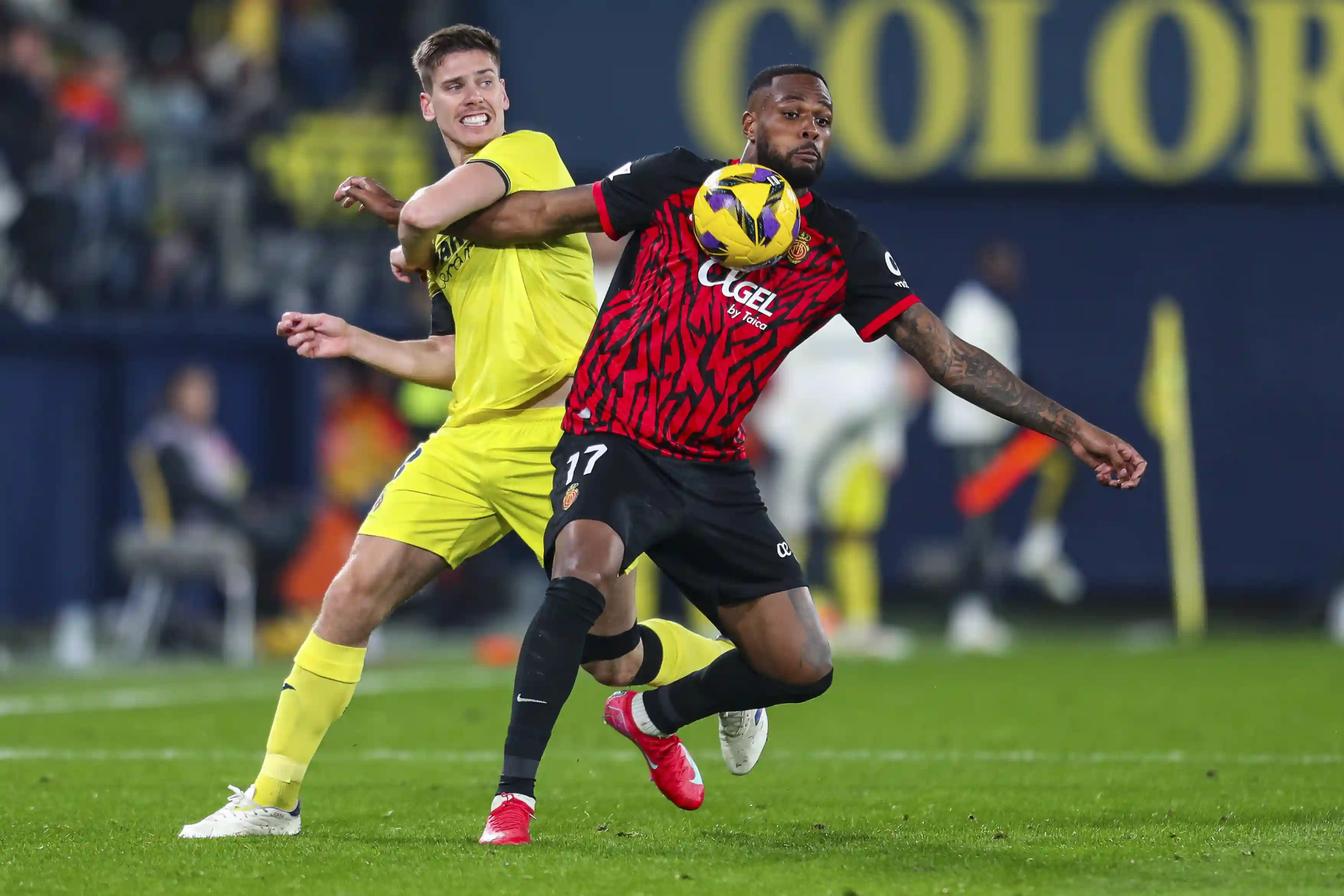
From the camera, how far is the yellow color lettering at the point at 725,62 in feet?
51.8

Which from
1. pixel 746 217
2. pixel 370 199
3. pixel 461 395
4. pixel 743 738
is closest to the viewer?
pixel 746 217

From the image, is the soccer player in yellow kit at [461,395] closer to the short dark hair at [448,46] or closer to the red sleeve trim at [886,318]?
the short dark hair at [448,46]

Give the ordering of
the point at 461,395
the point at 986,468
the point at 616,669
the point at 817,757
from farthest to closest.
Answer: the point at 986,468 < the point at 817,757 < the point at 616,669 < the point at 461,395

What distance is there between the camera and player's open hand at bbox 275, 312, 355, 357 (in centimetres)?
603

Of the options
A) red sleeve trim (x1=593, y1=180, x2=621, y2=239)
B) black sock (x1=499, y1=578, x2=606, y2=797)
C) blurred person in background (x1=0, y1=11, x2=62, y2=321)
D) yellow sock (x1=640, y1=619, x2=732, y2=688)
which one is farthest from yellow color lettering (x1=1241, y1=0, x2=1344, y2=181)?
black sock (x1=499, y1=578, x2=606, y2=797)

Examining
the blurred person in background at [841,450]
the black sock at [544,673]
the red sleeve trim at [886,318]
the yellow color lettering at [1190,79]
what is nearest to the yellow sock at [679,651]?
the black sock at [544,673]

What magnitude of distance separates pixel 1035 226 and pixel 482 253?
1114cm

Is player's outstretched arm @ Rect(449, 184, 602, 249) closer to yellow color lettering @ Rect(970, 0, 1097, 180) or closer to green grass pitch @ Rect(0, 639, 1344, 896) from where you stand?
green grass pitch @ Rect(0, 639, 1344, 896)

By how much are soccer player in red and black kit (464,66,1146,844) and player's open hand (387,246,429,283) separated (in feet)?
0.95

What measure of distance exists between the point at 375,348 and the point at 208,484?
799 cm

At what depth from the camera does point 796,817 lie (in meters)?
6.30

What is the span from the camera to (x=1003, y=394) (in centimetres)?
580

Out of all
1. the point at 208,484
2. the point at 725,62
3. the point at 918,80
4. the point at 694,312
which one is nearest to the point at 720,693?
the point at 694,312

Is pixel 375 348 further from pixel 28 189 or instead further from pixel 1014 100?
pixel 1014 100
